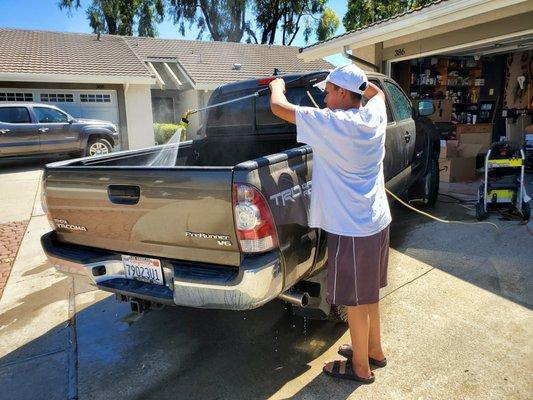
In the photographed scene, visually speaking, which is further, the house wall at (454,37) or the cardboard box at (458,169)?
the cardboard box at (458,169)

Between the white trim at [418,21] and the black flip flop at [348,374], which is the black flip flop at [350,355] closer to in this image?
the black flip flop at [348,374]

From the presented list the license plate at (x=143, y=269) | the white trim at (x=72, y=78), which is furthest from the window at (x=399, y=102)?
the white trim at (x=72, y=78)

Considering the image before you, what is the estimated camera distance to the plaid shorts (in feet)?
8.11

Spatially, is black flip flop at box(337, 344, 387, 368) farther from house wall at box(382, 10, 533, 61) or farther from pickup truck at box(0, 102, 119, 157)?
pickup truck at box(0, 102, 119, 157)

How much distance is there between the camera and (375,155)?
8.02ft

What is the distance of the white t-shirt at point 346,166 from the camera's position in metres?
2.32

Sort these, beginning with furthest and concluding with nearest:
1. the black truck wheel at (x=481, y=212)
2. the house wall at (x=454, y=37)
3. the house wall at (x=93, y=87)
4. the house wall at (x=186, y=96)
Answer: the house wall at (x=186, y=96)
the house wall at (x=93, y=87)
the house wall at (x=454, y=37)
the black truck wheel at (x=481, y=212)

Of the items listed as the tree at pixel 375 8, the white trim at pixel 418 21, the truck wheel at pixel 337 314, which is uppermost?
the tree at pixel 375 8

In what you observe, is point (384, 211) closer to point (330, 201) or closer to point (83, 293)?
point (330, 201)

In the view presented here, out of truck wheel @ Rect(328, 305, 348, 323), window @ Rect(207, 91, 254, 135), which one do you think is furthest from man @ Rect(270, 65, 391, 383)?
window @ Rect(207, 91, 254, 135)

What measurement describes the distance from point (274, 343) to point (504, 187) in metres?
3.99

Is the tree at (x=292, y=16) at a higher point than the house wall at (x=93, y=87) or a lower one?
higher

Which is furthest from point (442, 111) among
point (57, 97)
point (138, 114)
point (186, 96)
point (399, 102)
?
point (57, 97)

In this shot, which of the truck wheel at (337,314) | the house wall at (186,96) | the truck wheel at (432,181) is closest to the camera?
the truck wheel at (337,314)
